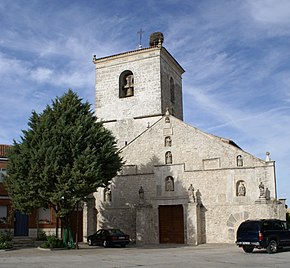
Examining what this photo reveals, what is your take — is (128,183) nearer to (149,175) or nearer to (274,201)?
(149,175)

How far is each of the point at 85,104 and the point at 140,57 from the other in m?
12.4

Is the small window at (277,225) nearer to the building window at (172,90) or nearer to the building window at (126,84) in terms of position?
the building window at (126,84)

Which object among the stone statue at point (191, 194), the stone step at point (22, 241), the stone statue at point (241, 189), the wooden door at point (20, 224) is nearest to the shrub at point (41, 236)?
the stone step at point (22, 241)

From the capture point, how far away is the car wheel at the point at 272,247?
18.6 m

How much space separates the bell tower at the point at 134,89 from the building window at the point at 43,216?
28.0ft

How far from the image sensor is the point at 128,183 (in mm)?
28281

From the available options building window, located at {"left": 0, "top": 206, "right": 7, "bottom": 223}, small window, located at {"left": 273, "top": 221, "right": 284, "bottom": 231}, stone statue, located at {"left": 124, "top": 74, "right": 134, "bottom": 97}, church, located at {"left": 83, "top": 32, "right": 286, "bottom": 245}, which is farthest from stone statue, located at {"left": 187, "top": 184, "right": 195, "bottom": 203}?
building window, located at {"left": 0, "top": 206, "right": 7, "bottom": 223}

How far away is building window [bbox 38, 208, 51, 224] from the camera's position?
90.2 ft

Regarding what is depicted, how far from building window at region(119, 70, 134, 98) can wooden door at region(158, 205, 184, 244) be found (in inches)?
449

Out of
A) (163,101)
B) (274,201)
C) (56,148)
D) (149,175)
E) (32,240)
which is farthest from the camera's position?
(163,101)

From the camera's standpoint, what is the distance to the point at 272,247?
1880cm

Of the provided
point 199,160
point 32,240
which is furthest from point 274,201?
point 32,240

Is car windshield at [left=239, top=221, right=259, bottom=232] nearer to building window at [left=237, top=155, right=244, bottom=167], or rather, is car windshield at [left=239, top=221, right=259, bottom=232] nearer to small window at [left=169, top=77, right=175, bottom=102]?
building window at [left=237, top=155, right=244, bottom=167]

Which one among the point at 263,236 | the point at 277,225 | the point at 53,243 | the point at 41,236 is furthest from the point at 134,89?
the point at 263,236
